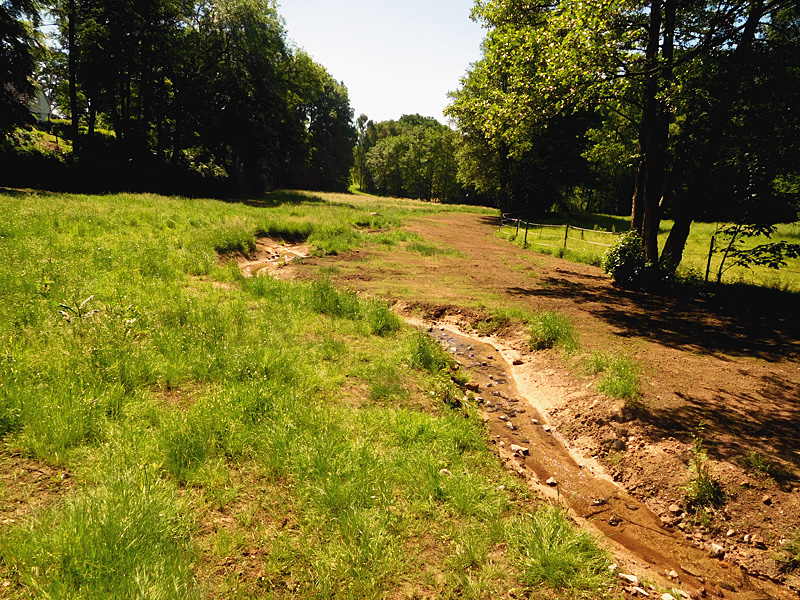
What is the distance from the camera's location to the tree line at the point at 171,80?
86.3 feet

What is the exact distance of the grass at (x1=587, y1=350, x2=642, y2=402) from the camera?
6.49 metres

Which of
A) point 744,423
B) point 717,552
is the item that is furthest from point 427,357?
point 744,423

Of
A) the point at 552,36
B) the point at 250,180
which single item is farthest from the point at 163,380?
the point at 250,180

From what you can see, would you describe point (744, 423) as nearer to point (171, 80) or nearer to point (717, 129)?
point (717, 129)

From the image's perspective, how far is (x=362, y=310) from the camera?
9.97 meters

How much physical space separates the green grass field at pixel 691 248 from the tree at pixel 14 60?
32562mm

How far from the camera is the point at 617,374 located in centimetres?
696

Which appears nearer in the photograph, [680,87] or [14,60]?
[680,87]

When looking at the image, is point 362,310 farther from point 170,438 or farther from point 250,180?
point 250,180

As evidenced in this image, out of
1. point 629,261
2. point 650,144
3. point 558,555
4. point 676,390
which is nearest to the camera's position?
point 558,555

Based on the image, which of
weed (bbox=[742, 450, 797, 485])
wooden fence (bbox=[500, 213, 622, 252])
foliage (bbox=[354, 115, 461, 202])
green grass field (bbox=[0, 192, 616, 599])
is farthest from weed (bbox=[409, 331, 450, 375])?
foliage (bbox=[354, 115, 461, 202])

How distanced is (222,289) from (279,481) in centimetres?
727

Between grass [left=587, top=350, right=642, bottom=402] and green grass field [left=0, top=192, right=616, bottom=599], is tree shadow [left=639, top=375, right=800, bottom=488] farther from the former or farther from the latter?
green grass field [left=0, top=192, right=616, bottom=599]

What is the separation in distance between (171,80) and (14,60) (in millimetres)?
12623
